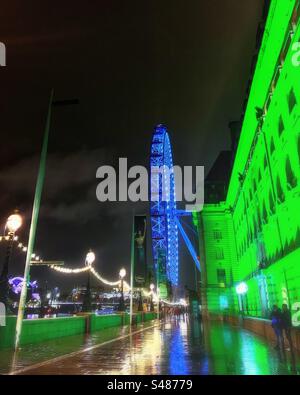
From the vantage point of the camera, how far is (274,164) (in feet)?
77.3

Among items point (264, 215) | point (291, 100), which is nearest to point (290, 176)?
point (291, 100)

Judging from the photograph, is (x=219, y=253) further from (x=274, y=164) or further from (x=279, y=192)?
(x=274, y=164)

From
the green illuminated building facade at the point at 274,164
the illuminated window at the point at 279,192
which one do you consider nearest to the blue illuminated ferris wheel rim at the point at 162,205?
the green illuminated building facade at the point at 274,164

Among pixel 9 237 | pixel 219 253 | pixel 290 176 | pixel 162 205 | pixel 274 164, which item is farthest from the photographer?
pixel 162 205

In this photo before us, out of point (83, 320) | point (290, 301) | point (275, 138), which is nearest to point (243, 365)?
point (290, 301)

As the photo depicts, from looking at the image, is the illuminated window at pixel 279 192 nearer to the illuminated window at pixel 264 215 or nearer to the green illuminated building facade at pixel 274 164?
the green illuminated building facade at pixel 274 164

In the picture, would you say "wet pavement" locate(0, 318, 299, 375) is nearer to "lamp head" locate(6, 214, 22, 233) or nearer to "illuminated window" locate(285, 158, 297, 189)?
"lamp head" locate(6, 214, 22, 233)

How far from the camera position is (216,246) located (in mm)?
57062

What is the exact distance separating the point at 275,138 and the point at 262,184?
5937 mm

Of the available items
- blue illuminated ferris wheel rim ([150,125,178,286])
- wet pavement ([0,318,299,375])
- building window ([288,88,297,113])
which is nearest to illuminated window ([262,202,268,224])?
building window ([288,88,297,113])

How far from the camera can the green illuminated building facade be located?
18.8 metres

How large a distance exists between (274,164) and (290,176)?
317 centimetres

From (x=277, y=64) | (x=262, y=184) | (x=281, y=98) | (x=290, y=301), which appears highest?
(x=277, y=64)
